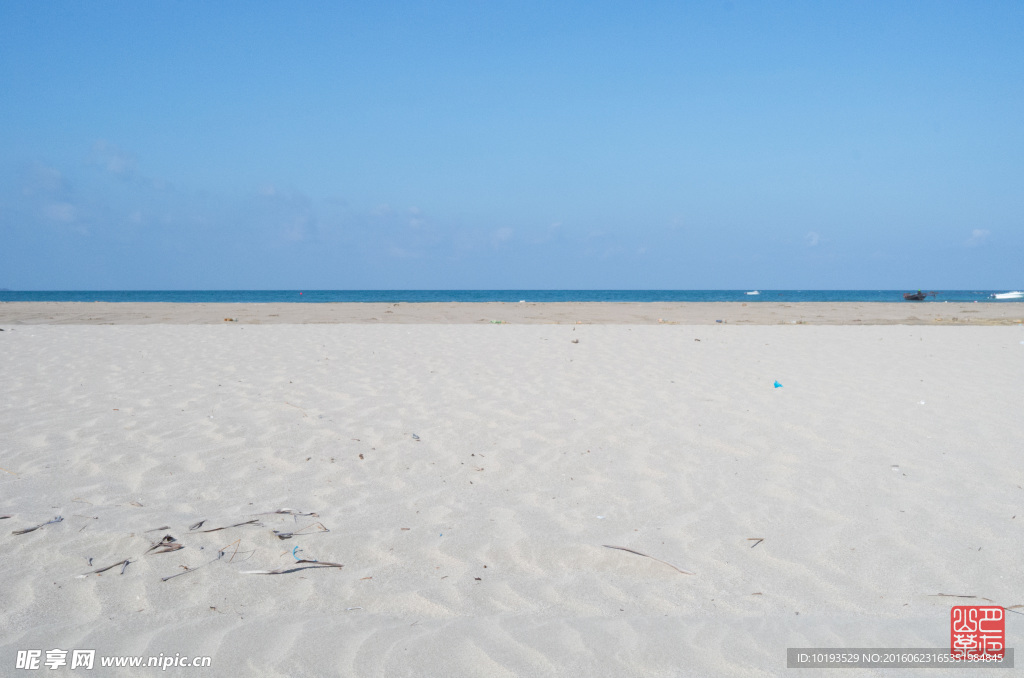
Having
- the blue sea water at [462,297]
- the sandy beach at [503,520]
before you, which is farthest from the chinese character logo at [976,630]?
the blue sea water at [462,297]

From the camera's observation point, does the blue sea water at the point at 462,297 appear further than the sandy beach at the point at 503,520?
Yes

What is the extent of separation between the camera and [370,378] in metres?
5.91

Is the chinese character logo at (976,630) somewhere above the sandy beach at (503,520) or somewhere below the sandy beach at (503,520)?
below

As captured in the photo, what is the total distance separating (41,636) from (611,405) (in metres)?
3.65

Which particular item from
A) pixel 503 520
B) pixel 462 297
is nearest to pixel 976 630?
pixel 503 520

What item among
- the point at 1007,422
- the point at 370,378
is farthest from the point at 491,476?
the point at 1007,422

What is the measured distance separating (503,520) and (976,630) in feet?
5.37

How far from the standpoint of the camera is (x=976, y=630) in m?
1.91

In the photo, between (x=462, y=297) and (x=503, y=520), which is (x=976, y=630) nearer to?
(x=503, y=520)

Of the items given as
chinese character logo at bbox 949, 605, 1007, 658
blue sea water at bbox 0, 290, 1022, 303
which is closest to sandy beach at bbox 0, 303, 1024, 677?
chinese character logo at bbox 949, 605, 1007, 658

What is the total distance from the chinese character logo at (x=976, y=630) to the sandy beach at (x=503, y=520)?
0.10 feet

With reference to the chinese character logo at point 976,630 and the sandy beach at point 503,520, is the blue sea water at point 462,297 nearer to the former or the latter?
the sandy beach at point 503,520

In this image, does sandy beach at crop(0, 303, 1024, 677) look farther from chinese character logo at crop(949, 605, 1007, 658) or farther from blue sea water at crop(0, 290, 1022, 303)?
blue sea water at crop(0, 290, 1022, 303)

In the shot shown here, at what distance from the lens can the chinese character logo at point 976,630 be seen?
1.81 meters
